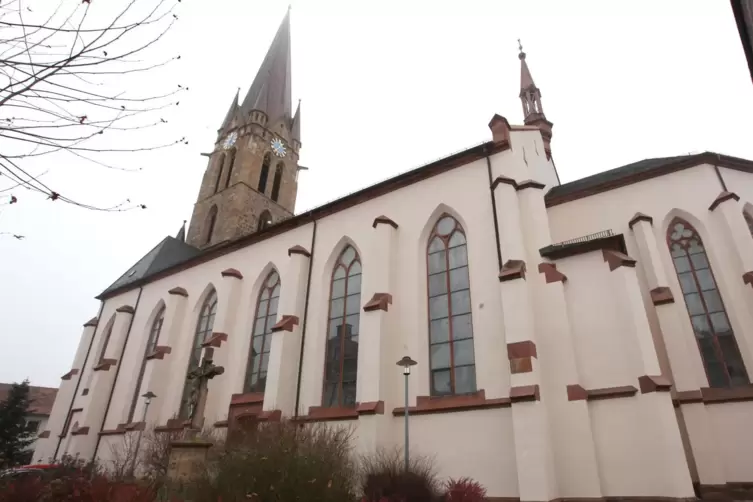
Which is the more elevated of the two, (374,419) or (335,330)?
(335,330)

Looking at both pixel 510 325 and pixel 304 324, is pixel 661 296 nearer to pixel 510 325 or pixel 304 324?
pixel 510 325

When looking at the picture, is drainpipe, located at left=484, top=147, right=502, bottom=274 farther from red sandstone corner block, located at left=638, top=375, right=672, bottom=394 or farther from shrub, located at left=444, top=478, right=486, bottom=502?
shrub, located at left=444, top=478, right=486, bottom=502

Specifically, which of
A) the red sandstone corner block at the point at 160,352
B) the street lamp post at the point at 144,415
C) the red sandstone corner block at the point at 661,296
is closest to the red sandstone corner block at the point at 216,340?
the street lamp post at the point at 144,415

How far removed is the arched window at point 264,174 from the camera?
31.5 m

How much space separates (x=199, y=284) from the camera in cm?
1875

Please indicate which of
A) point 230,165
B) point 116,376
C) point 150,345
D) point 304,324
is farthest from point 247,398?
point 230,165

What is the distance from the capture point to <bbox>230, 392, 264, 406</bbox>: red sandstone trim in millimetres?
13648

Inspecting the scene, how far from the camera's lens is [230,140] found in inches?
1292

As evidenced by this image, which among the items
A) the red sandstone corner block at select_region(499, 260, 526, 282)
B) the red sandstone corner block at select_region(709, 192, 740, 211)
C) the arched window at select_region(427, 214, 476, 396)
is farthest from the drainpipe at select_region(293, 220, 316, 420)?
the red sandstone corner block at select_region(709, 192, 740, 211)

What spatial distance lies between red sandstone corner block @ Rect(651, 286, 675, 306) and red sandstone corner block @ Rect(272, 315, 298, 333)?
9.98 metres

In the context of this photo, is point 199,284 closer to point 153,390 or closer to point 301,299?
point 153,390

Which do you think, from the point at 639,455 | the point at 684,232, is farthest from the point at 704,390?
the point at 684,232

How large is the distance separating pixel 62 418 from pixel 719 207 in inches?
1104

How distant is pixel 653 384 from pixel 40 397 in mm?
52801
